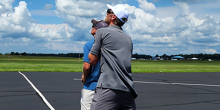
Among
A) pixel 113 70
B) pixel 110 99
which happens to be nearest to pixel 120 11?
pixel 113 70

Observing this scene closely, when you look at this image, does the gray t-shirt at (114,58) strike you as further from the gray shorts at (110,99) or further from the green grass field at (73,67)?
the green grass field at (73,67)

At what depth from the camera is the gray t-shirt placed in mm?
2982

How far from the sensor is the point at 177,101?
904 centimetres

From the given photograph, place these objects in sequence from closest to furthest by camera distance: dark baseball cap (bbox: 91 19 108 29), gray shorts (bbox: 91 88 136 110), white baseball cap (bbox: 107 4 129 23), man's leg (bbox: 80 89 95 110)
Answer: gray shorts (bbox: 91 88 136 110), white baseball cap (bbox: 107 4 129 23), dark baseball cap (bbox: 91 19 108 29), man's leg (bbox: 80 89 95 110)

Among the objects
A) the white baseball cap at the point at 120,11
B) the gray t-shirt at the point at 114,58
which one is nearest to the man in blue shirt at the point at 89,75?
the white baseball cap at the point at 120,11

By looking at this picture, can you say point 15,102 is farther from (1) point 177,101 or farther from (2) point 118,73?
(2) point 118,73

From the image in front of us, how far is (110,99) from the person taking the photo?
2.97 meters

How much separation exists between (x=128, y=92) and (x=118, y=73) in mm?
240

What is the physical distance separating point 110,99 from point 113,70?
300 millimetres

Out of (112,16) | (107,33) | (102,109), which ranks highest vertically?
(112,16)

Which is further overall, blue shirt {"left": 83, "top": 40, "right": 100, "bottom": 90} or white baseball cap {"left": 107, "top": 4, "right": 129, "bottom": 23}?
blue shirt {"left": 83, "top": 40, "right": 100, "bottom": 90}

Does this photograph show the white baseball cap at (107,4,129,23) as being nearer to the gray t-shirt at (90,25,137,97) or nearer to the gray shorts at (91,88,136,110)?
the gray t-shirt at (90,25,137,97)

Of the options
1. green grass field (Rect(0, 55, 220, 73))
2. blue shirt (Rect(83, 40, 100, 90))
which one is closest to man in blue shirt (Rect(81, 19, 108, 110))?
blue shirt (Rect(83, 40, 100, 90))

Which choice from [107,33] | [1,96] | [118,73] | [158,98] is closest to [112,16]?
[107,33]
